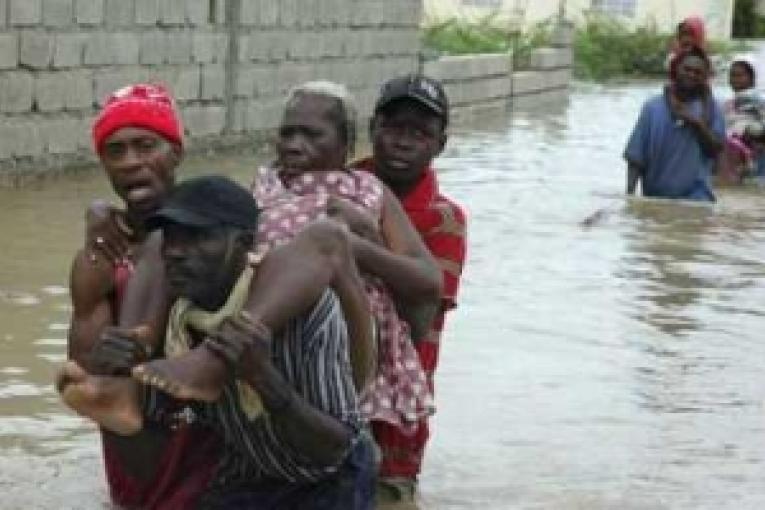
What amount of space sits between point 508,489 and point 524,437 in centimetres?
61

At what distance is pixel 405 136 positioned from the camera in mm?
4715

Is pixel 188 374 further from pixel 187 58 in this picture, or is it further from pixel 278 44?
pixel 278 44

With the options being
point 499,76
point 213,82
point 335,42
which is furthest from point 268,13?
point 499,76

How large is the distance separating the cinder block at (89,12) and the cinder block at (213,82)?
5.86ft

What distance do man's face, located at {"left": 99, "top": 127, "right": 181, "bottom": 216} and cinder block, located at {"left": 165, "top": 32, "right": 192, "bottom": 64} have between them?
9.68 metres

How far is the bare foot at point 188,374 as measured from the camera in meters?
3.35

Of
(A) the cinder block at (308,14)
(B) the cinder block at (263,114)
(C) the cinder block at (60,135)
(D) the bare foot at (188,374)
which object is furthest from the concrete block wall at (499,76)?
(D) the bare foot at (188,374)

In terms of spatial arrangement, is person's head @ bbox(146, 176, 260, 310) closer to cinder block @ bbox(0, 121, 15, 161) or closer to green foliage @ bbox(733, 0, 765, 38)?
cinder block @ bbox(0, 121, 15, 161)

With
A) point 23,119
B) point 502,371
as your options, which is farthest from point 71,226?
point 502,371

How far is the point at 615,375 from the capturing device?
7.11 metres

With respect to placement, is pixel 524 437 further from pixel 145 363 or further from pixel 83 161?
pixel 83 161

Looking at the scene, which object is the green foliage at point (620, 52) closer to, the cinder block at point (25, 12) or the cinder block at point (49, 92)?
the cinder block at point (49, 92)

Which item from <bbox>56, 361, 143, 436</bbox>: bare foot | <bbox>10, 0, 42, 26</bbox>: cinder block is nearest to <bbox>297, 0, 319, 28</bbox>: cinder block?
<bbox>10, 0, 42, 26</bbox>: cinder block

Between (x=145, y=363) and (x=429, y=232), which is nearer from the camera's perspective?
(x=145, y=363)
